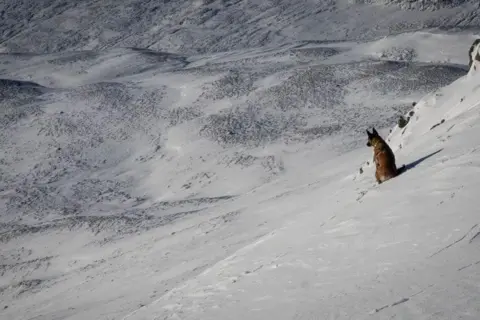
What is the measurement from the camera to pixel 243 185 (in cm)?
3091

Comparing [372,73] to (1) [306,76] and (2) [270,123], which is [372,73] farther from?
(2) [270,123]

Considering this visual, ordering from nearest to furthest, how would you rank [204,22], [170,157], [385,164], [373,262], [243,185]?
[373,262]
[385,164]
[243,185]
[170,157]
[204,22]

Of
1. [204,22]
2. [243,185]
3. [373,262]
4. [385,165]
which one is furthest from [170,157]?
[204,22]

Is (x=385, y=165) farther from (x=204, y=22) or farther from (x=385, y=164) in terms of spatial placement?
(x=204, y=22)

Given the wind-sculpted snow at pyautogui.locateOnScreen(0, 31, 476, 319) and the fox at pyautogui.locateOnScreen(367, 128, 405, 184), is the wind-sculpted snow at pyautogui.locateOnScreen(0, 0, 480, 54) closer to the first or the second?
the wind-sculpted snow at pyautogui.locateOnScreen(0, 31, 476, 319)

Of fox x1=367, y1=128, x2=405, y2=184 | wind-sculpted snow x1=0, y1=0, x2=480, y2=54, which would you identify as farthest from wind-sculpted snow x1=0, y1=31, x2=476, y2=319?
wind-sculpted snow x1=0, y1=0, x2=480, y2=54

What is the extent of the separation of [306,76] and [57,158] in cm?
2279

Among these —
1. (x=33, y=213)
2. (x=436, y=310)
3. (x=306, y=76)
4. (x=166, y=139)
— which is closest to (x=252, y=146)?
(x=166, y=139)

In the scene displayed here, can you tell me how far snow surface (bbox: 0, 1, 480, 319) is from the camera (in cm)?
665

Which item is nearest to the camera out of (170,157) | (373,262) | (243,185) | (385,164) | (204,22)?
(373,262)

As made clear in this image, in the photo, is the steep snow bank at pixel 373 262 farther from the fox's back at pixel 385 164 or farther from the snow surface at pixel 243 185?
the fox's back at pixel 385 164

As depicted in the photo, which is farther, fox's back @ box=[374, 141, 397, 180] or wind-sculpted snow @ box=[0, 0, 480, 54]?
wind-sculpted snow @ box=[0, 0, 480, 54]

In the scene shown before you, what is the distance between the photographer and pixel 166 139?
4050 centimetres

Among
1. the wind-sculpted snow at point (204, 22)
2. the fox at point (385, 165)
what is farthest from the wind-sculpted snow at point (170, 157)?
the wind-sculpted snow at point (204, 22)
